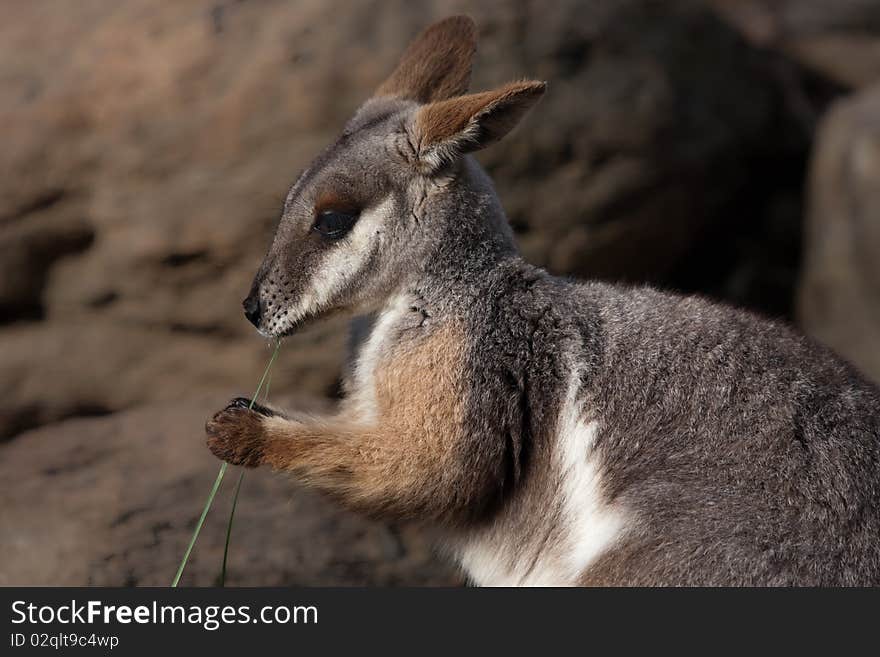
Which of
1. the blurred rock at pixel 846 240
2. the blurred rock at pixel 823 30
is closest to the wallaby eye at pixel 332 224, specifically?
the blurred rock at pixel 846 240

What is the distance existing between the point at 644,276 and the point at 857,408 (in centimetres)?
349

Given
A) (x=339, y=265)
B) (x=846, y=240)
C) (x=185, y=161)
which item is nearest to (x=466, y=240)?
(x=339, y=265)

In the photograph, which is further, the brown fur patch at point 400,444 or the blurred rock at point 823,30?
the blurred rock at point 823,30

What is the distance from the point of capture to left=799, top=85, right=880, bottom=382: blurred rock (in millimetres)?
8359

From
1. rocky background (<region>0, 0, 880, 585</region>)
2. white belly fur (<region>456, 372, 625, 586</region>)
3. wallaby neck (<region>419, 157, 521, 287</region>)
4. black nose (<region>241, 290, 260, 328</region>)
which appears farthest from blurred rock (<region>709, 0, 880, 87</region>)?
black nose (<region>241, 290, 260, 328</region>)

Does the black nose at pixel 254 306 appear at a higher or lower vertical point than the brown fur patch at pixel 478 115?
lower

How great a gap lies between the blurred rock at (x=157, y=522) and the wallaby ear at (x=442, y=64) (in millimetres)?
2172

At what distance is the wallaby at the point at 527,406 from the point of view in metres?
4.08

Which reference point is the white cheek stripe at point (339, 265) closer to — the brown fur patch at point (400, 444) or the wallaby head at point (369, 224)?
the wallaby head at point (369, 224)

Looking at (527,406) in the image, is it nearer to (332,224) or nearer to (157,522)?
(332,224)

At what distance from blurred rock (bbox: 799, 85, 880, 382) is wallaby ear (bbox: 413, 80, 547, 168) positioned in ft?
15.1

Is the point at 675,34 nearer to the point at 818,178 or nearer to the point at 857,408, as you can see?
the point at 818,178

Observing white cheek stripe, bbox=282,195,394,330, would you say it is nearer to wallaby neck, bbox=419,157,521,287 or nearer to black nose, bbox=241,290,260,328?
black nose, bbox=241,290,260,328

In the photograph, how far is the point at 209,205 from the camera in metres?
6.81
